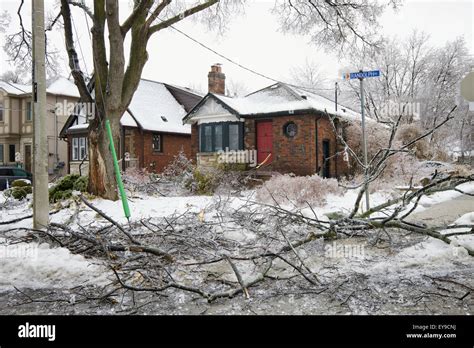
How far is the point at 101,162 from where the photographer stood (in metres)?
10.3

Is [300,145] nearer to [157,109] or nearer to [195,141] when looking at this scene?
[195,141]

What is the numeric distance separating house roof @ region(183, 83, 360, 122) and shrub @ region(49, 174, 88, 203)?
8793 millimetres

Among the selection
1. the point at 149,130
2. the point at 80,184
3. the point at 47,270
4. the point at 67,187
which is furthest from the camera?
the point at 149,130

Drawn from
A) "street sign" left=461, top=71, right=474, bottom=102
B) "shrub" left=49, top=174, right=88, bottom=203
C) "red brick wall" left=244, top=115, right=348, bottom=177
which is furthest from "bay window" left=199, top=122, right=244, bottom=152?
"street sign" left=461, top=71, right=474, bottom=102

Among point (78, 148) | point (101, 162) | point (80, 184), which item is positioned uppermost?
point (78, 148)

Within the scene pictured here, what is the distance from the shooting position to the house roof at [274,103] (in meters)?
17.2

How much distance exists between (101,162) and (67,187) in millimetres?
2643

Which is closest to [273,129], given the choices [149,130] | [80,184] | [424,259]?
[149,130]

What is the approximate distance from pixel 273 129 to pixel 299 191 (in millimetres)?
8062

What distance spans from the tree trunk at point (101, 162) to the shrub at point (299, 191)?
13.8 feet

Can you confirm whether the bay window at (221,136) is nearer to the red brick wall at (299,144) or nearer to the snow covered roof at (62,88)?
the red brick wall at (299,144)

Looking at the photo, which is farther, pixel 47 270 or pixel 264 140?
pixel 264 140

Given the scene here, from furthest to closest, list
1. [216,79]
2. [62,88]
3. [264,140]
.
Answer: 1. [62,88]
2. [216,79]
3. [264,140]

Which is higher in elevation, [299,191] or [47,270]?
[299,191]
